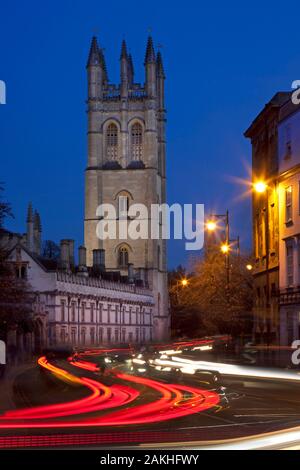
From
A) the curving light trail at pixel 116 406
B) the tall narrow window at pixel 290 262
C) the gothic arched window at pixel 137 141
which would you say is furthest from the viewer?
the gothic arched window at pixel 137 141

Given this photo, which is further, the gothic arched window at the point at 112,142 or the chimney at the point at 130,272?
the gothic arched window at the point at 112,142

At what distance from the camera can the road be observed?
1368 cm

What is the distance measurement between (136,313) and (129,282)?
5236 millimetres

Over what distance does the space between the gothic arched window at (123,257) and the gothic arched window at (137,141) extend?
16.5 m

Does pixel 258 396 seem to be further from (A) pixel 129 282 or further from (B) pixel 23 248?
(A) pixel 129 282

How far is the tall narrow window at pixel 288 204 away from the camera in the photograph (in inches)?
1677

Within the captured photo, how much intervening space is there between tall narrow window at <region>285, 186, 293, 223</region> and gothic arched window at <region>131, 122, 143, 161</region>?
108 m

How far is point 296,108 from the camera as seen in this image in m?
41.2

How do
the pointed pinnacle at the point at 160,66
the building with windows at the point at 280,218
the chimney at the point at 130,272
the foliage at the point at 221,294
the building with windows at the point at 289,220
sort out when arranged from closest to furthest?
the building with windows at the point at 289,220 → the building with windows at the point at 280,218 → the foliage at the point at 221,294 → the chimney at the point at 130,272 → the pointed pinnacle at the point at 160,66

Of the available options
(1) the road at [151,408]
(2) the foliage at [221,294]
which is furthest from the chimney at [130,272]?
(1) the road at [151,408]

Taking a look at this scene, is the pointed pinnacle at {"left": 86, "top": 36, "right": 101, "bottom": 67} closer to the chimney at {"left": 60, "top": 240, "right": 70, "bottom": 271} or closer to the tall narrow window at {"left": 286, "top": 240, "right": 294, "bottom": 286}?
the chimney at {"left": 60, "top": 240, "right": 70, "bottom": 271}

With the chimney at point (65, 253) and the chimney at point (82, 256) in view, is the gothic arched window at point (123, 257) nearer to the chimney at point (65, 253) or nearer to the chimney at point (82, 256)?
the chimney at point (82, 256)

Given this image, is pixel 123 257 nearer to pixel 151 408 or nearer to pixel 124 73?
pixel 124 73

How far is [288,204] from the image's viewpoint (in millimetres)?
43062
